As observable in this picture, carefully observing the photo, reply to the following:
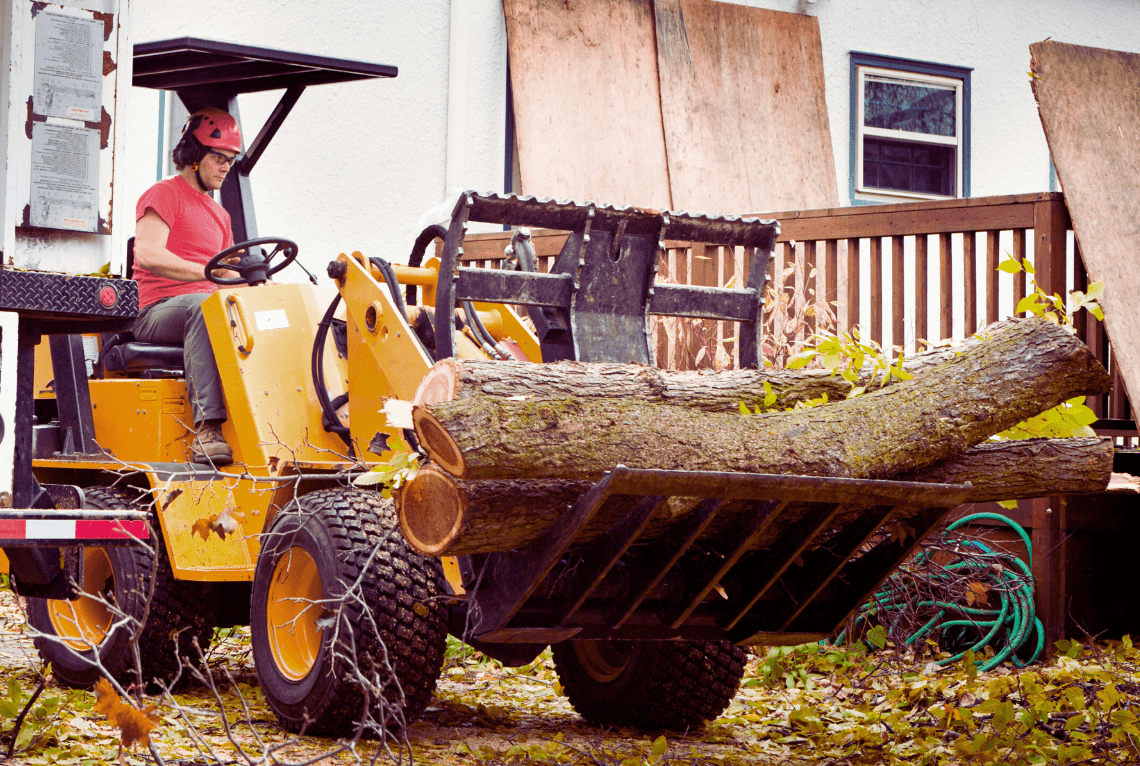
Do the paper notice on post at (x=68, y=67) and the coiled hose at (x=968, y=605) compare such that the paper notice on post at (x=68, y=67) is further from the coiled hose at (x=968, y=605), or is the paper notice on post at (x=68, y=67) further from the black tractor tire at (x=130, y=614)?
the coiled hose at (x=968, y=605)

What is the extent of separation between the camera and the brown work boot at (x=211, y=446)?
5.63 meters

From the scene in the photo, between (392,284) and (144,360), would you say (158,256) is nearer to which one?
(144,360)

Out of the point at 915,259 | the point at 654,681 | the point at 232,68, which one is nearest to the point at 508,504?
the point at 654,681

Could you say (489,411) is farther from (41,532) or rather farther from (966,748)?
(966,748)

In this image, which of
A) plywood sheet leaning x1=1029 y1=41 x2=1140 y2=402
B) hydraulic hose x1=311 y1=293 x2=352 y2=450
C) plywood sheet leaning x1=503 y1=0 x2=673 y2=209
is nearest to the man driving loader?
hydraulic hose x1=311 y1=293 x2=352 y2=450

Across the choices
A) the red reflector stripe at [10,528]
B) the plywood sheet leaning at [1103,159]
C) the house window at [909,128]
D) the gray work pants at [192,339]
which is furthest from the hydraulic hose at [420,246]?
the house window at [909,128]

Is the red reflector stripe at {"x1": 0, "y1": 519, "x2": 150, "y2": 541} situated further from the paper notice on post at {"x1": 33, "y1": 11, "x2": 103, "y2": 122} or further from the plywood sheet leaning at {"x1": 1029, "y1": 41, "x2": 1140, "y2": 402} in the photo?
the plywood sheet leaning at {"x1": 1029, "y1": 41, "x2": 1140, "y2": 402}

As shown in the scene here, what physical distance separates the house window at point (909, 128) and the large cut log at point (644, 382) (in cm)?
778

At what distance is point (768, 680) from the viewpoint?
6.70 metres

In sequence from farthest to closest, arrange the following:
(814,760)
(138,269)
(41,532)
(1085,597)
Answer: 1. (1085,597)
2. (138,269)
3. (814,760)
4. (41,532)

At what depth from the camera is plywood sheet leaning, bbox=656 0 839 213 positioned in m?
11.3

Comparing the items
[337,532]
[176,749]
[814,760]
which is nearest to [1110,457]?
[814,760]

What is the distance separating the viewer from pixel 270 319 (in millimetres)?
5738

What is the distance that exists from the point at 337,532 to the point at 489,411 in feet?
3.93
